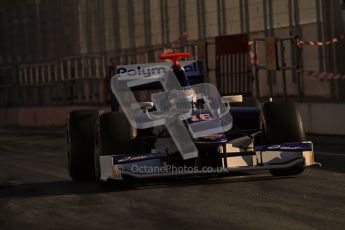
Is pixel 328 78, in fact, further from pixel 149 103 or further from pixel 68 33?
pixel 68 33

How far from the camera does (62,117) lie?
3077 cm

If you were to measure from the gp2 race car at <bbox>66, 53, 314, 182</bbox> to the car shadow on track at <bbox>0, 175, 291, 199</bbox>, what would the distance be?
182 mm

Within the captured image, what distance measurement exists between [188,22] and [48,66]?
734cm

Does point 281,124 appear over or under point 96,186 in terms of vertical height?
over

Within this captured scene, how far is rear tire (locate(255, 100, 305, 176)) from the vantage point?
10484 millimetres

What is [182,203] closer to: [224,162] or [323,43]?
[224,162]

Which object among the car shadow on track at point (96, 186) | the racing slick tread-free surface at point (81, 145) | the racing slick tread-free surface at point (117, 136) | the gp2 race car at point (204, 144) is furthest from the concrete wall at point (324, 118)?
the racing slick tread-free surface at point (117, 136)

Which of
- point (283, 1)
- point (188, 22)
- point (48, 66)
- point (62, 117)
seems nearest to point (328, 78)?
point (283, 1)

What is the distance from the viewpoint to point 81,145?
1157 centimetres

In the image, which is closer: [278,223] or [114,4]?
[278,223]

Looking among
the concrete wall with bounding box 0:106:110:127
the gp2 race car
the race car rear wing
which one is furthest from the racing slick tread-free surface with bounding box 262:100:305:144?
the concrete wall with bounding box 0:106:110:127

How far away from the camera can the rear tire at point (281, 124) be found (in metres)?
10.5

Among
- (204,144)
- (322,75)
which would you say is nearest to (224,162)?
(204,144)

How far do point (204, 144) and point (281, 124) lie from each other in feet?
3.60
